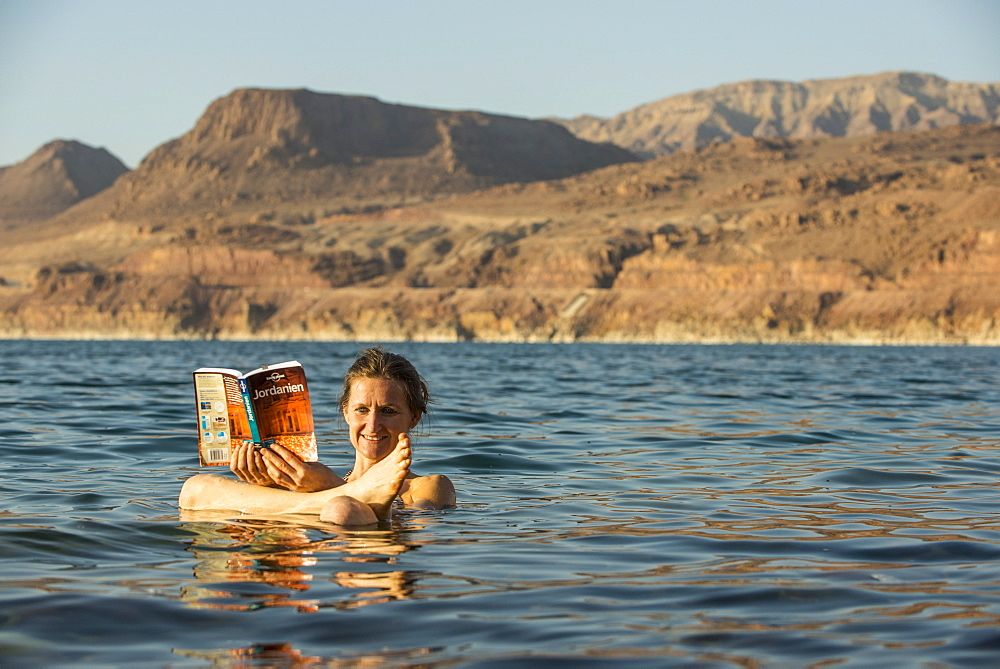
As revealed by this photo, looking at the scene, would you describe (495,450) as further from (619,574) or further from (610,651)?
(610,651)

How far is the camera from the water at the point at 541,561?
14.9ft

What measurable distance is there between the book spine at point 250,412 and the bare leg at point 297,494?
22.9 inches

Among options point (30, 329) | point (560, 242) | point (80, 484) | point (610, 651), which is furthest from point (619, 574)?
point (30, 329)

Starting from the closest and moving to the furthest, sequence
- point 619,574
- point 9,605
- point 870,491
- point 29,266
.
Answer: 1. point 9,605
2. point 619,574
3. point 870,491
4. point 29,266

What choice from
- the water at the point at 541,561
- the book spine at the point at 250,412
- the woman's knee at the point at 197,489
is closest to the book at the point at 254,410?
the book spine at the point at 250,412

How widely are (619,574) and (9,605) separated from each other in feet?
9.48

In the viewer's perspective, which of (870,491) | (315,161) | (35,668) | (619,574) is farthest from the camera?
(315,161)

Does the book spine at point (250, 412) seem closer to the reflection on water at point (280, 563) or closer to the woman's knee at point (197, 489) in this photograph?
the reflection on water at point (280, 563)

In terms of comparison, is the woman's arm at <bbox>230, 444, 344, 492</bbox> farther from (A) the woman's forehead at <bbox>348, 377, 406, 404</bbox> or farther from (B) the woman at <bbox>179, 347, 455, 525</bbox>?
(A) the woman's forehead at <bbox>348, 377, 406, 404</bbox>

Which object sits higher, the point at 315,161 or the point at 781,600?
the point at 315,161

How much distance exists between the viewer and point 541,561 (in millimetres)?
6262

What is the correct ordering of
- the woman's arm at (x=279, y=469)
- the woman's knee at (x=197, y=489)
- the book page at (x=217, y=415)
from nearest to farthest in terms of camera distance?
the book page at (x=217, y=415) < the woman's arm at (x=279, y=469) < the woman's knee at (x=197, y=489)

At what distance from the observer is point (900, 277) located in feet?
360

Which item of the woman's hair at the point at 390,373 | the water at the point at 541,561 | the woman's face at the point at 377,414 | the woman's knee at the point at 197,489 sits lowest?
the water at the point at 541,561
